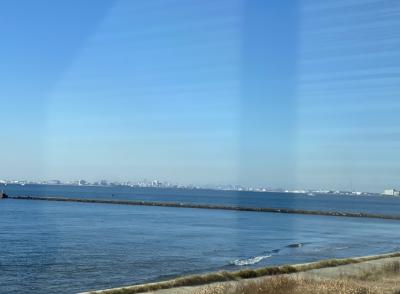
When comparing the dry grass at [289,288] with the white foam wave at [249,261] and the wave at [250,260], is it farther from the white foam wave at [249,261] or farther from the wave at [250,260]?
the white foam wave at [249,261]

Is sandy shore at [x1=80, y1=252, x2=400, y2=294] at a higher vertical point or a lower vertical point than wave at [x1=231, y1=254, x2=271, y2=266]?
higher

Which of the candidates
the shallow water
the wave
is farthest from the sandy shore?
the wave

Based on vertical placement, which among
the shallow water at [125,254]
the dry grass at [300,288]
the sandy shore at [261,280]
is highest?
the dry grass at [300,288]

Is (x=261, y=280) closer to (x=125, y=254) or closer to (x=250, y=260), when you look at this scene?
(x=250, y=260)

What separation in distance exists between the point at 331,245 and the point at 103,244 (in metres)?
18.0

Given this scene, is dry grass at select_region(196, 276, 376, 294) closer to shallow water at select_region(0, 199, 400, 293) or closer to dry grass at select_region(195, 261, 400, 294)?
dry grass at select_region(195, 261, 400, 294)

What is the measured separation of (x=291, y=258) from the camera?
1294 inches

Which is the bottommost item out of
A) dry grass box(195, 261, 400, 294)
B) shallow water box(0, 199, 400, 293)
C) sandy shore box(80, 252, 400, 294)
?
shallow water box(0, 199, 400, 293)

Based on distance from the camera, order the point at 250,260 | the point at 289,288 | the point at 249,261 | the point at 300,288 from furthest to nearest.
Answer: the point at 250,260 < the point at 249,261 < the point at 300,288 < the point at 289,288

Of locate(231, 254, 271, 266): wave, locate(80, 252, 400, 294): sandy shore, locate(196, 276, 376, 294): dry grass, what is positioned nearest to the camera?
locate(196, 276, 376, 294): dry grass

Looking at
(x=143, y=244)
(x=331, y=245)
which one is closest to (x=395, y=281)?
(x=143, y=244)

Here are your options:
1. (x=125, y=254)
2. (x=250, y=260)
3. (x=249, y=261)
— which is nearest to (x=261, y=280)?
(x=249, y=261)

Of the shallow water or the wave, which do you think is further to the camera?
the wave

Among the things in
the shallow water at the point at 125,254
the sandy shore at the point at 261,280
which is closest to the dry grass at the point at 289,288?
the sandy shore at the point at 261,280
